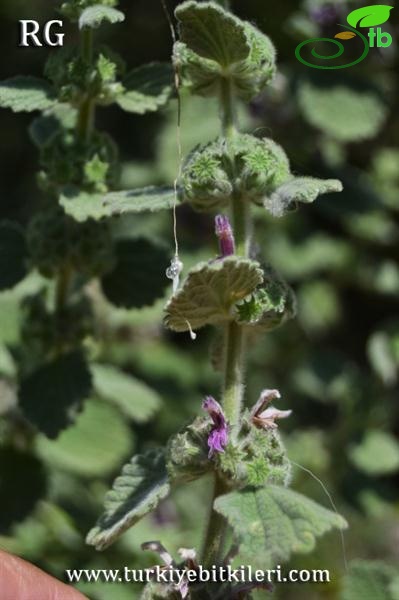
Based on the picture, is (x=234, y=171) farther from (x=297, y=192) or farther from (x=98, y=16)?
(x=98, y=16)

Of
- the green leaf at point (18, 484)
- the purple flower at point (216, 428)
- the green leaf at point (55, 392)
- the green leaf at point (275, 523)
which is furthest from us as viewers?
the green leaf at point (18, 484)

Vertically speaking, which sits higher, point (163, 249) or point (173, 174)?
point (173, 174)

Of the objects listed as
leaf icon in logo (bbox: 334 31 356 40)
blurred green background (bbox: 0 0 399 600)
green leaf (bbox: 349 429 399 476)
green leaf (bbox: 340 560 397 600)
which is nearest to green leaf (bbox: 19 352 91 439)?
blurred green background (bbox: 0 0 399 600)

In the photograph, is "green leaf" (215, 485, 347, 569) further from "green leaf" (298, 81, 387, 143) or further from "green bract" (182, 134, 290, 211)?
"green leaf" (298, 81, 387, 143)

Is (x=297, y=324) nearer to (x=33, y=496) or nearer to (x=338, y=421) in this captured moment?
(x=338, y=421)

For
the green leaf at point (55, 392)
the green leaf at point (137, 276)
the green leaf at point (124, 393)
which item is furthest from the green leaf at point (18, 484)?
the green leaf at point (137, 276)

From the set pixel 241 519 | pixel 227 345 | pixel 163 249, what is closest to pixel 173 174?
pixel 163 249

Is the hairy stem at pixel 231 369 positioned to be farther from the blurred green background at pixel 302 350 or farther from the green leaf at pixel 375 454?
the green leaf at pixel 375 454
